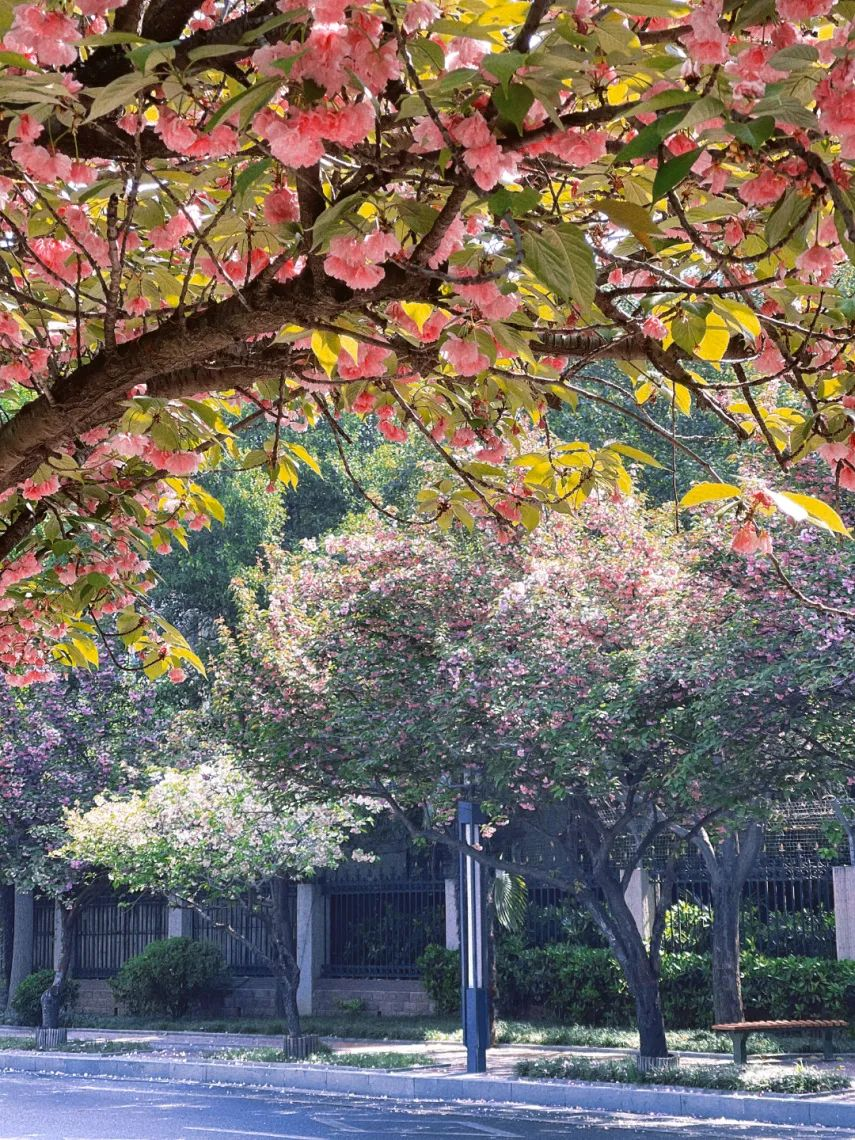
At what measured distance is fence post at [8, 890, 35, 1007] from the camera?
90.7 feet

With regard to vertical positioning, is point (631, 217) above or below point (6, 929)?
above

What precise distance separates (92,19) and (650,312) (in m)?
1.49

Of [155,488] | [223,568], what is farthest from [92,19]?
[223,568]

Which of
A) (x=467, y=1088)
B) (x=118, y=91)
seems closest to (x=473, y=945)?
(x=467, y=1088)

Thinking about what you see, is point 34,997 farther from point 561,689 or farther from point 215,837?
point 561,689

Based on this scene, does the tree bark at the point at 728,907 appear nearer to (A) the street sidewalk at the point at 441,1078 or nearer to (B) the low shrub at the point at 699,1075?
(A) the street sidewalk at the point at 441,1078

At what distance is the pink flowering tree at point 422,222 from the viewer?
233 cm

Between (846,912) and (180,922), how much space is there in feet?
41.7

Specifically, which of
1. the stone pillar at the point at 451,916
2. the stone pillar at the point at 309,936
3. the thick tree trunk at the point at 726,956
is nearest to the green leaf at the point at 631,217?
the thick tree trunk at the point at 726,956

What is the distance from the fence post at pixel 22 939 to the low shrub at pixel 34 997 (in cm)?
336

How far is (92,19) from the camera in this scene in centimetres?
327

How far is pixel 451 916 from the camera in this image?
21750 millimetres

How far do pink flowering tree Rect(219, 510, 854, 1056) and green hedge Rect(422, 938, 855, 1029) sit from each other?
102 centimetres

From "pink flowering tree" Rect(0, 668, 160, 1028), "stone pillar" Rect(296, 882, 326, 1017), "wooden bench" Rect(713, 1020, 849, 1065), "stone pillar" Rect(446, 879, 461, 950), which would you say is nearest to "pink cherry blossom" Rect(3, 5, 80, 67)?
"wooden bench" Rect(713, 1020, 849, 1065)
